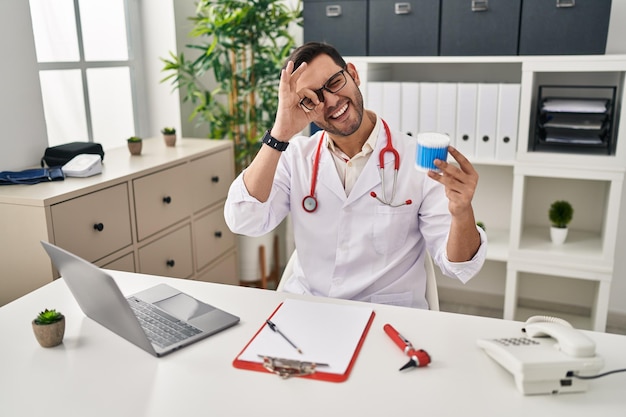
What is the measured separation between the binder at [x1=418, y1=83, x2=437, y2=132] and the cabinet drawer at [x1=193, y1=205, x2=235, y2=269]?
1.12 m

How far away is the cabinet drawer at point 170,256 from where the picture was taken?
2.41 meters

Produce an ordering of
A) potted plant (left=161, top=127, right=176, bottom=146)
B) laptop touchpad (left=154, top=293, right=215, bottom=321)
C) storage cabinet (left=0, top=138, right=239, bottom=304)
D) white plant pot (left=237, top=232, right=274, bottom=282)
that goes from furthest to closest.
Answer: white plant pot (left=237, top=232, right=274, bottom=282)
potted plant (left=161, top=127, right=176, bottom=146)
storage cabinet (left=0, top=138, right=239, bottom=304)
laptop touchpad (left=154, top=293, right=215, bottom=321)

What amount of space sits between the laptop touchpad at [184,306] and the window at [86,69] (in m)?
1.61

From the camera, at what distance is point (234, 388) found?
105 cm

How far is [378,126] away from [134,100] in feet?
6.34

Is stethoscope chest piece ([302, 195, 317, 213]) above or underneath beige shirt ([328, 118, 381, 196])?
underneath

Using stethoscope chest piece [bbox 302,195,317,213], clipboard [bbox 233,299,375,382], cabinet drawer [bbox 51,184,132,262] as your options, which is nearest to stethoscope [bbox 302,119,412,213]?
stethoscope chest piece [bbox 302,195,317,213]

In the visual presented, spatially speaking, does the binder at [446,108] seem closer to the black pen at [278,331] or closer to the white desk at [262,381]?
the white desk at [262,381]

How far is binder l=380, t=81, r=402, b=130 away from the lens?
2.77 metres

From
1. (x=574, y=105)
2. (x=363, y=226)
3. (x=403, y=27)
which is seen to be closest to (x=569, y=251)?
(x=574, y=105)

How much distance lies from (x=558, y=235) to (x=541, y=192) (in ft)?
1.11

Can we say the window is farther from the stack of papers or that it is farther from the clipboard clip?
the stack of papers

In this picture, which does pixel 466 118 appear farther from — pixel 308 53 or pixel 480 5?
pixel 308 53

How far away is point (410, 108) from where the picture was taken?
2762 millimetres
